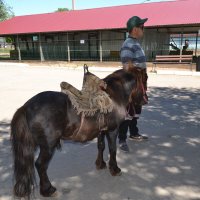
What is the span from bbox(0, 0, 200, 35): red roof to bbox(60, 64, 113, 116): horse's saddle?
1573cm

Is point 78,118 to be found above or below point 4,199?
above

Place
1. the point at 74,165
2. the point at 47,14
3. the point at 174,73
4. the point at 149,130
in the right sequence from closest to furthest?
the point at 74,165 → the point at 149,130 → the point at 174,73 → the point at 47,14

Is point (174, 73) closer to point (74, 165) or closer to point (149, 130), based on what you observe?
point (149, 130)

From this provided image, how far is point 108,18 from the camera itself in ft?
73.1

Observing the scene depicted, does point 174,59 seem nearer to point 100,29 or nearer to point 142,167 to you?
point 100,29

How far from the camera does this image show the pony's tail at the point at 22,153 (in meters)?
3.02

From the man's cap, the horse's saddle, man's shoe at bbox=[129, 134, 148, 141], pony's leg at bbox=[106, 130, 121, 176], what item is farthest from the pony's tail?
man's shoe at bbox=[129, 134, 148, 141]

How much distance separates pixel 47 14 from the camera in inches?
1107

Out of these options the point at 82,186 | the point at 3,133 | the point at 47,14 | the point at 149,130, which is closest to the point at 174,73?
the point at 149,130

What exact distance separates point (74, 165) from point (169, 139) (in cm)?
196

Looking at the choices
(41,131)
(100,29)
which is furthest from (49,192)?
(100,29)

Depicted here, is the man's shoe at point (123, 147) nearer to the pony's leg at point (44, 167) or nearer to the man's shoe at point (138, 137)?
the man's shoe at point (138, 137)

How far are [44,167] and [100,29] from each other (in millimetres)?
18148

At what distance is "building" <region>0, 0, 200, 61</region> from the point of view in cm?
1997
